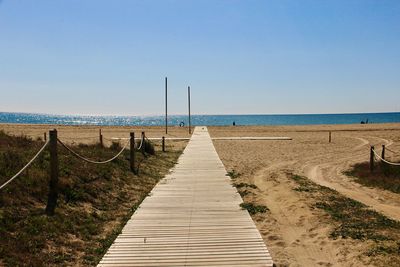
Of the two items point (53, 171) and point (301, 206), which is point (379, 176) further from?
point (53, 171)

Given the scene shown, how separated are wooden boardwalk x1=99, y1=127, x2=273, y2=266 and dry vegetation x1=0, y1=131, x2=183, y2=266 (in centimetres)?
39

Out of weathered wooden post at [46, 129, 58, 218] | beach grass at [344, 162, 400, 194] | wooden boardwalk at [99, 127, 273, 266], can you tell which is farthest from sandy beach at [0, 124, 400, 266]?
weathered wooden post at [46, 129, 58, 218]

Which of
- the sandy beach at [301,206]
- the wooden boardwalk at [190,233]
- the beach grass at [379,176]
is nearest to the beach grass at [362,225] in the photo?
the sandy beach at [301,206]

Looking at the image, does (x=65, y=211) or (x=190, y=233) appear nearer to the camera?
(x=190, y=233)

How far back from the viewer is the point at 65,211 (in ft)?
23.3

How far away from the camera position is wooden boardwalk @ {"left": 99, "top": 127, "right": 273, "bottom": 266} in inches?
204

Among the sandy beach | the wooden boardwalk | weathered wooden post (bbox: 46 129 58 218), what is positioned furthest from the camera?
weathered wooden post (bbox: 46 129 58 218)

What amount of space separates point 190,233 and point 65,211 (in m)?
2.51

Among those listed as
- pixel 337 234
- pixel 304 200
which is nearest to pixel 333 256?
pixel 337 234

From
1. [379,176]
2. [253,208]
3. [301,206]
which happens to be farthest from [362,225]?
[379,176]

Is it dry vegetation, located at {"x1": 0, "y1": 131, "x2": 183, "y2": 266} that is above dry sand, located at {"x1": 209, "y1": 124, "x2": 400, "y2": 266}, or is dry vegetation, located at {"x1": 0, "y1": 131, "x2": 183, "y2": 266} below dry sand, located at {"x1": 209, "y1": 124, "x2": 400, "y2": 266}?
above

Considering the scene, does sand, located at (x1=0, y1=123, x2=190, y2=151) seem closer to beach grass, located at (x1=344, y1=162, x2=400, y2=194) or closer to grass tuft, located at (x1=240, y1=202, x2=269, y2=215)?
beach grass, located at (x1=344, y1=162, x2=400, y2=194)

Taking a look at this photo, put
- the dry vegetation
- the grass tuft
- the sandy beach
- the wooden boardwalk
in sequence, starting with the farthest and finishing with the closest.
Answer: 1. the grass tuft
2. the sandy beach
3. the dry vegetation
4. the wooden boardwalk

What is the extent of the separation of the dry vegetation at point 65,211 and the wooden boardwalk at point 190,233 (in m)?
0.39
